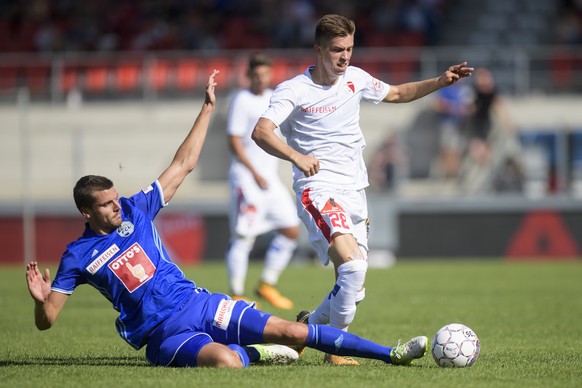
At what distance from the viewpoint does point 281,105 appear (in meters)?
7.92

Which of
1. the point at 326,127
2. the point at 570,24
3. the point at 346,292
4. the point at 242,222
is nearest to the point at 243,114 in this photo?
the point at 242,222

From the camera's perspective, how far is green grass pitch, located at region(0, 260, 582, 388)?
6816 mm

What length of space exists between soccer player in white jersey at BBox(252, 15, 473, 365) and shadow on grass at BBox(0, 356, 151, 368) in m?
1.38

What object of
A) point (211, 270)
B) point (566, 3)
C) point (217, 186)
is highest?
point (566, 3)

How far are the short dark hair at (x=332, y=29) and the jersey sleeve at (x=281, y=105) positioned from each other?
0.43m

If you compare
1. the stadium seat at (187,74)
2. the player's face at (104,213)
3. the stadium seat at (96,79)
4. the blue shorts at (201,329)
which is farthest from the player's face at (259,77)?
the stadium seat at (96,79)

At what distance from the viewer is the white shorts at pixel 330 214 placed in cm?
778

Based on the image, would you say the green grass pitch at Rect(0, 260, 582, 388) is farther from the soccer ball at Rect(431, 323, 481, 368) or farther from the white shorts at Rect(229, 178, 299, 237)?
the white shorts at Rect(229, 178, 299, 237)

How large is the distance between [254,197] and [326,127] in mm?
4919

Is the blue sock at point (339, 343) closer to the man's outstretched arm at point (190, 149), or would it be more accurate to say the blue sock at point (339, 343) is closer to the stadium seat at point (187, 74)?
the man's outstretched arm at point (190, 149)

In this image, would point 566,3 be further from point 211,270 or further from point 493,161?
point 211,270

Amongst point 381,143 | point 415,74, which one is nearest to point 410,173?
point 381,143

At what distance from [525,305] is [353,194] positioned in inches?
205

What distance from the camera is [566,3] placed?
25797 millimetres
